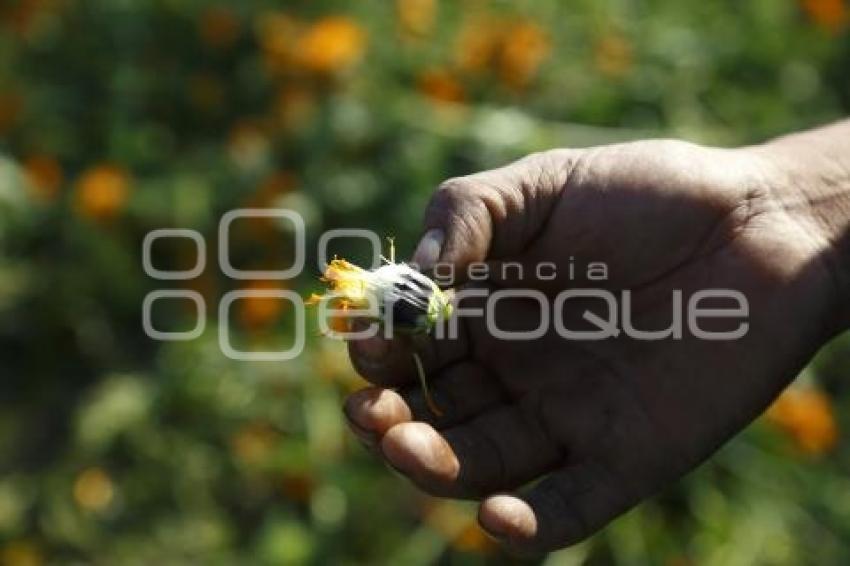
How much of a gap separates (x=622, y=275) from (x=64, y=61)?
2.05 metres

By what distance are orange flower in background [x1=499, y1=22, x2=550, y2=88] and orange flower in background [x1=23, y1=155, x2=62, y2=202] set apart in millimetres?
1074

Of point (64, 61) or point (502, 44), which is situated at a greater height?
point (502, 44)

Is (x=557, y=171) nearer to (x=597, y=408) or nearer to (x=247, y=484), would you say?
(x=597, y=408)

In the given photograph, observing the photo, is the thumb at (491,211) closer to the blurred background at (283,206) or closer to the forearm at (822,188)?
the forearm at (822,188)

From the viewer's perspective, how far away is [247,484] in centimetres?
267

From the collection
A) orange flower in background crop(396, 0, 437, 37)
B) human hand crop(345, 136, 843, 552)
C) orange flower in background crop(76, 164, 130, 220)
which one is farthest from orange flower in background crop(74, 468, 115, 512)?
orange flower in background crop(396, 0, 437, 37)

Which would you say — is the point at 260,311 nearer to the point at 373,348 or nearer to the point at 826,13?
the point at 373,348

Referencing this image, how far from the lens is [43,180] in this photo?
3016 mm

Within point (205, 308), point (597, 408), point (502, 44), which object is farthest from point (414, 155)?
point (597, 408)

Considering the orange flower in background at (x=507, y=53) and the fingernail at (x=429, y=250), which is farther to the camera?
the orange flower in background at (x=507, y=53)

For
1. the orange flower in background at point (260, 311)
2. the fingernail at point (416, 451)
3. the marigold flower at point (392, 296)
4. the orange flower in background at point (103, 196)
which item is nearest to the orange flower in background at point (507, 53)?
the orange flower in background at point (260, 311)

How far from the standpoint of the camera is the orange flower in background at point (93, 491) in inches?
105

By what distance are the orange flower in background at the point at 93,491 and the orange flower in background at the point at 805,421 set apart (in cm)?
136

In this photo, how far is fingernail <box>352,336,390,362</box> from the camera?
159cm
